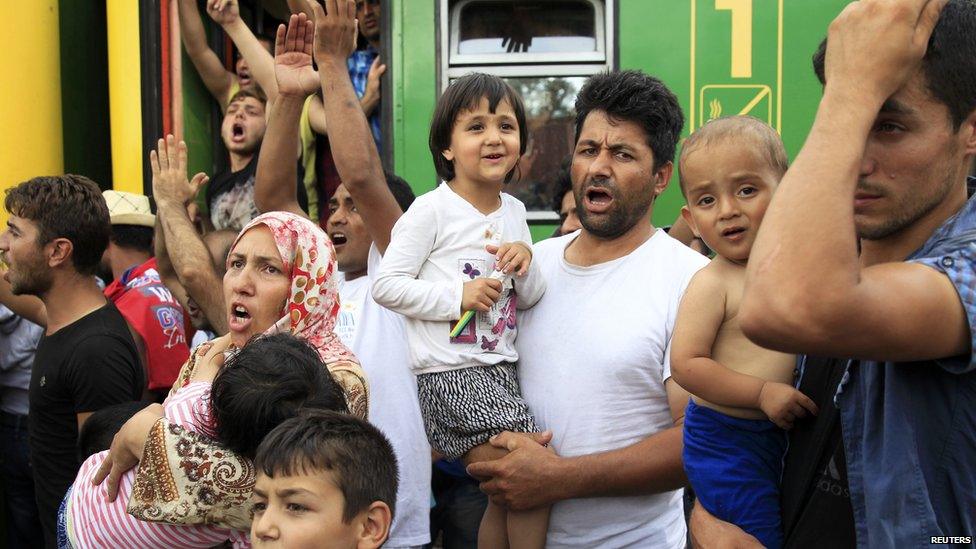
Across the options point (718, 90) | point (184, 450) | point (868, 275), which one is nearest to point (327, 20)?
point (184, 450)

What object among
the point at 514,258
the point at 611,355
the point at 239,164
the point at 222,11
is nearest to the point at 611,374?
the point at 611,355

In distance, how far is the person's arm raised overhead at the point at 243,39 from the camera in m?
5.01

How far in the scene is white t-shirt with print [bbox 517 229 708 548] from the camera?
2.63 metres

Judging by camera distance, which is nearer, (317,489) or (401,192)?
(317,489)

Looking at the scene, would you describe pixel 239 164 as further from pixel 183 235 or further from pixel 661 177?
pixel 661 177

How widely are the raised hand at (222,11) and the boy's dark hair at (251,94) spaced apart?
0.36 m

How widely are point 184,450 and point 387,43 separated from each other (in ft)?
9.54

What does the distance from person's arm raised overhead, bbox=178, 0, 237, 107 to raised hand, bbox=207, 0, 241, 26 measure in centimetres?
14

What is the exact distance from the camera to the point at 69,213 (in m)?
3.93

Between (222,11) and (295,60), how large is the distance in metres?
1.64

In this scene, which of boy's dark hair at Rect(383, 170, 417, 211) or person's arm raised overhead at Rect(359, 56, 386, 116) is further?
person's arm raised overhead at Rect(359, 56, 386, 116)

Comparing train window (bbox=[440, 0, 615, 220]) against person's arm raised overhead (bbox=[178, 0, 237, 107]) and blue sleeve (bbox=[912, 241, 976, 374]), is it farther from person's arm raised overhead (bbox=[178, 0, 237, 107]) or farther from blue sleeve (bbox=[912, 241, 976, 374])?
blue sleeve (bbox=[912, 241, 976, 374])

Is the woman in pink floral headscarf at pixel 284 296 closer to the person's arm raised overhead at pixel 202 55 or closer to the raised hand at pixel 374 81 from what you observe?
the raised hand at pixel 374 81

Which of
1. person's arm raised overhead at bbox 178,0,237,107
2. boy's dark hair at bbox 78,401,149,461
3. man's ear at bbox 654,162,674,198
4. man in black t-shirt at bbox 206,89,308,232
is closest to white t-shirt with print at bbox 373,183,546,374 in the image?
man's ear at bbox 654,162,674,198
